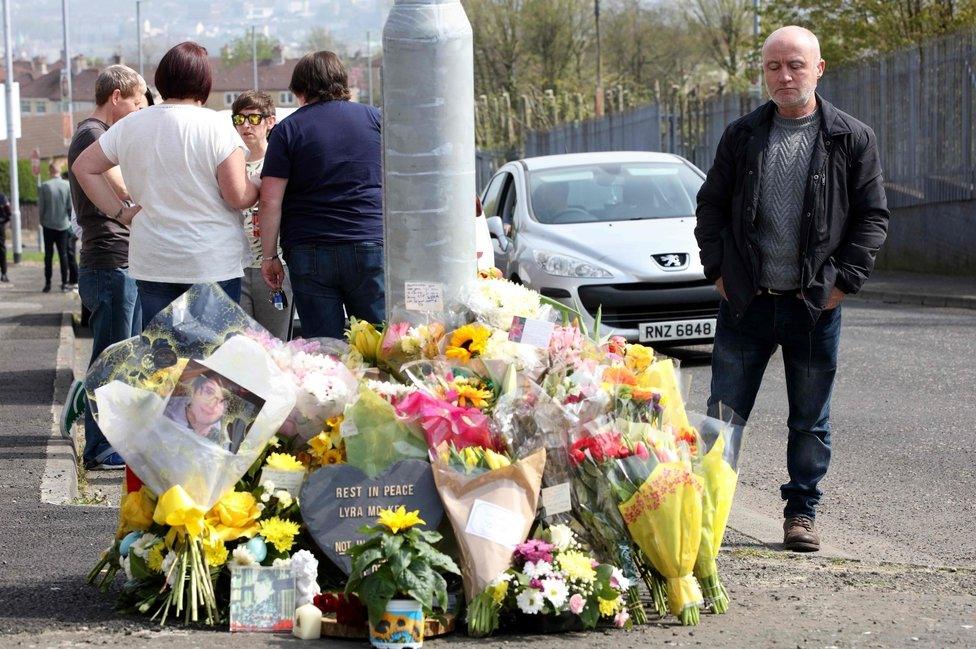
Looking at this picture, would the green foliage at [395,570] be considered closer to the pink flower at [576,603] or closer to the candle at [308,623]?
the candle at [308,623]

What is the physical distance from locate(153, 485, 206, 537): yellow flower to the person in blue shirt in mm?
1904

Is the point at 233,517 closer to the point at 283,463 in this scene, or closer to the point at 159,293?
the point at 283,463

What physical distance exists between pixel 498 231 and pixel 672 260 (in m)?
1.91

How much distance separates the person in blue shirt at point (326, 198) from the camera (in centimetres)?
618

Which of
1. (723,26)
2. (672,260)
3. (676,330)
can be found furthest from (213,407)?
(723,26)

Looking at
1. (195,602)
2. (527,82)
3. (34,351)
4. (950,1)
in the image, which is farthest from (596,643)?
(527,82)

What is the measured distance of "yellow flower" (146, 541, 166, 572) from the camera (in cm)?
461

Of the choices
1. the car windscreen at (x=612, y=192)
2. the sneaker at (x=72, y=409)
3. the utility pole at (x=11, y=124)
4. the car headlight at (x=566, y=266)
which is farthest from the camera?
the utility pole at (x=11, y=124)

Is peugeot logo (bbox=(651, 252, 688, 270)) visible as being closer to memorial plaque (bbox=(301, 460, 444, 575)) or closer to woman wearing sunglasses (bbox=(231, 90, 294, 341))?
woman wearing sunglasses (bbox=(231, 90, 294, 341))

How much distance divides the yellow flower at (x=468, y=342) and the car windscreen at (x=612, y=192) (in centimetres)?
713

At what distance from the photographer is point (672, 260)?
1102 centimetres

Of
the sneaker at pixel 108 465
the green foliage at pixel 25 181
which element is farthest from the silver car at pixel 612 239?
the green foliage at pixel 25 181

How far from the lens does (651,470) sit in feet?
15.0

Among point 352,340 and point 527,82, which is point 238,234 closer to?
point 352,340
